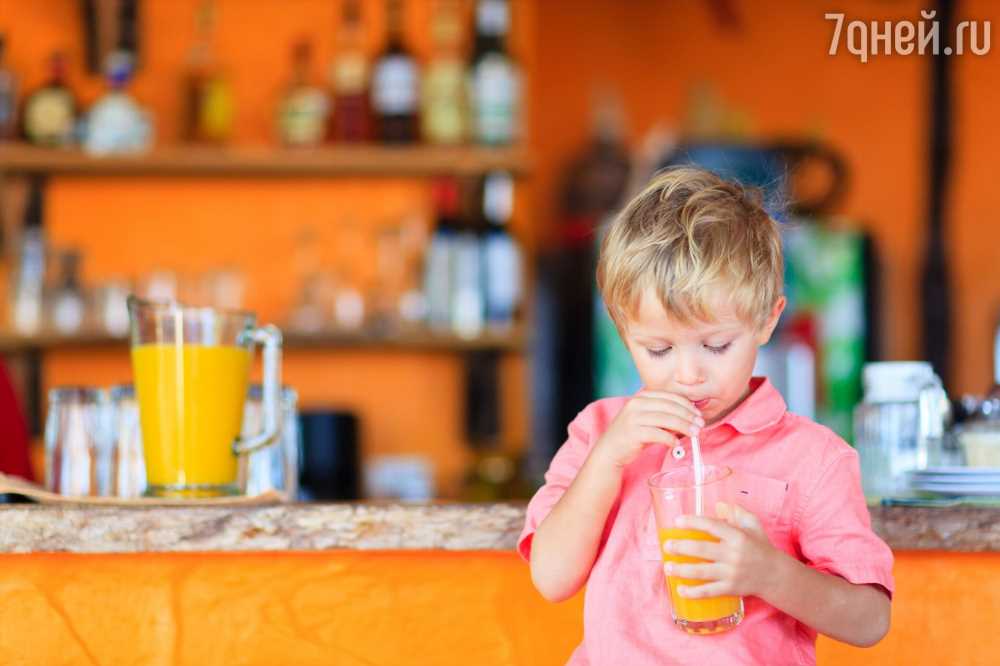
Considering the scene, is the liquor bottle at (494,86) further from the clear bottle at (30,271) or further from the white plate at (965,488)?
the white plate at (965,488)

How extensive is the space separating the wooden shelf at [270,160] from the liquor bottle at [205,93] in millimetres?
68

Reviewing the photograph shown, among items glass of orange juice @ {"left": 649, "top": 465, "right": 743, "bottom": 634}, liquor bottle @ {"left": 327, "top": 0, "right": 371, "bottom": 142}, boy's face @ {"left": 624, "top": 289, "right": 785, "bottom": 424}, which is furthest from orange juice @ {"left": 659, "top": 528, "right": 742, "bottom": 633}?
liquor bottle @ {"left": 327, "top": 0, "right": 371, "bottom": 142}

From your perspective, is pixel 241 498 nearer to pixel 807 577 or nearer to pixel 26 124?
pixel 807 577

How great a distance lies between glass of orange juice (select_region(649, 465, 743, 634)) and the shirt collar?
0.28ft

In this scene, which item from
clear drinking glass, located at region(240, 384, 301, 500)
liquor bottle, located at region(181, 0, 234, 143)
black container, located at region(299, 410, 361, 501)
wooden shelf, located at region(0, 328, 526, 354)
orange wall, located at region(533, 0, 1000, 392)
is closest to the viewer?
clear drinking glass, located at region(240, 384, 301, 500)

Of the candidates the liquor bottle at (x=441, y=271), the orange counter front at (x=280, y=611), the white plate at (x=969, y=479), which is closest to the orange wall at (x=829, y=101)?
the liquor bottle at (x=441, y=271)

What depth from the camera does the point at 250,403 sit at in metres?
1.67

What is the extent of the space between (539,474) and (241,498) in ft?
7.70

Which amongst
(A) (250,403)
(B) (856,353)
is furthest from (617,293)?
(B) (856,353)

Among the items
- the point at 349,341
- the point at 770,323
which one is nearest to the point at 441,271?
the point at 349,341

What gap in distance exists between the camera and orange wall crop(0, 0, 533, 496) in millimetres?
3377

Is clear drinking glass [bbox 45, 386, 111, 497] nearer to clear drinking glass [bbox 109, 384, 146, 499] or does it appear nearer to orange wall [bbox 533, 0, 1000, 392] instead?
clear drinking glass [bbox 109, 384, 146, 499]

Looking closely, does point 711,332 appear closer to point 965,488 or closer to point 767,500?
point 767,500

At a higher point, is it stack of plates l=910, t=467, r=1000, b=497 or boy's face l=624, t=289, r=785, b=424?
boy's face l=624, t=289, r=785, b=424
